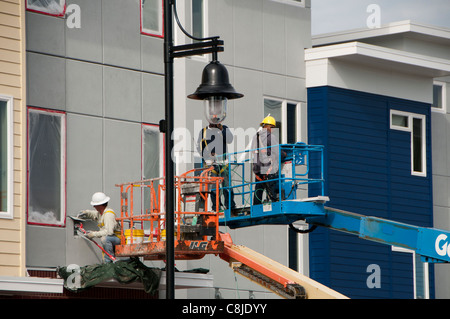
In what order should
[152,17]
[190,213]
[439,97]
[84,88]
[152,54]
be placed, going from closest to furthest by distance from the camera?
[190,213], [84,88], [152,54], [152,17], [439,97]

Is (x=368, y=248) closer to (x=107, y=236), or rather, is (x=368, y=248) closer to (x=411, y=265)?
(x=411, y=265)

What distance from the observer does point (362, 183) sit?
28.5 metres

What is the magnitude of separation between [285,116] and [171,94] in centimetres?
1179

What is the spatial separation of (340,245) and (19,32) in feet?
35.6

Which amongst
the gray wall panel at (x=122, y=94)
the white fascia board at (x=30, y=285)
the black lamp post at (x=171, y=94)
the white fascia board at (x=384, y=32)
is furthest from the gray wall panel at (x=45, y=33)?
the white fascia board at (x=384, y=32)

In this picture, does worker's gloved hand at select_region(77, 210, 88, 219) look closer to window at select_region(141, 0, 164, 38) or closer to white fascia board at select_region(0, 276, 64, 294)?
white fascia board at select_region(0, 276, 64, 294)

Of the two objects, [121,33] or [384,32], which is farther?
[384,32]

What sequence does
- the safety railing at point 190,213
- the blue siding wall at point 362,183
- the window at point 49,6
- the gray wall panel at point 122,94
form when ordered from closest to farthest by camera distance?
1. the safety railing at point 190,213
2. the window at point 49,6
3. the gray wall panel at point 122,94
4. the blue siding wall at point 362,183

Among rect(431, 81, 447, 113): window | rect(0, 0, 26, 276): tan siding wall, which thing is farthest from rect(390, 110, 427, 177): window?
rect(0, 0, 26, 276): tan siding wall

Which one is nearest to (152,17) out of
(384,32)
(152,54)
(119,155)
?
(152,54)

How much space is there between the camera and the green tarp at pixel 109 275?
20.4m

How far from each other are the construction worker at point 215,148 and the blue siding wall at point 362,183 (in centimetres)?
647

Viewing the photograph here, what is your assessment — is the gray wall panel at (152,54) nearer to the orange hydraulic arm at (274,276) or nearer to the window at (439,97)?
the orange hydraulic arm at (274,276)

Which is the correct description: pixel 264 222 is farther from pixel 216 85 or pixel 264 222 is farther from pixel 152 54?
pixel 152 54
